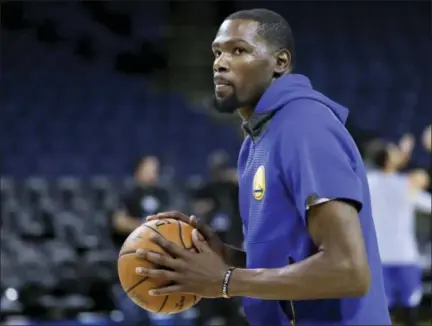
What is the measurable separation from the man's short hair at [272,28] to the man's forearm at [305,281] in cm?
62

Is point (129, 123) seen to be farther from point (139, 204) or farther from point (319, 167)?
point (319, 167)

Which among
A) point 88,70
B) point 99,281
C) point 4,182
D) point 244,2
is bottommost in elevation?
point 99,281

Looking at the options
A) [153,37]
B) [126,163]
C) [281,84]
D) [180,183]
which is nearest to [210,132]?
[126,163]

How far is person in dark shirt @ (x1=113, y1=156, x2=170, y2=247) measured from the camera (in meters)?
7.52

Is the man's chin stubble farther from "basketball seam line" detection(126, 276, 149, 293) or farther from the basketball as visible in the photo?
"basketball seam line" detection(126, 276, 149, 293)

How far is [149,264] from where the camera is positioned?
223 centimetres

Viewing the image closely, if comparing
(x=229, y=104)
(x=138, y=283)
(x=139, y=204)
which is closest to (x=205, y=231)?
(x=138, y=283)

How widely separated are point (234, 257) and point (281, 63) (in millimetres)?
594

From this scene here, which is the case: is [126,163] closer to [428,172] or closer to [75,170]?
[75,170]

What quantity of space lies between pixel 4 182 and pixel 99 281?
7.02 feet

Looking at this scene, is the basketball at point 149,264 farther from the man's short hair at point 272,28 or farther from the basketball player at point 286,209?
the man's short hair at point 272,28

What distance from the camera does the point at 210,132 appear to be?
12.0 meters

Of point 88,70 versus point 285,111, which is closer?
point 285,111

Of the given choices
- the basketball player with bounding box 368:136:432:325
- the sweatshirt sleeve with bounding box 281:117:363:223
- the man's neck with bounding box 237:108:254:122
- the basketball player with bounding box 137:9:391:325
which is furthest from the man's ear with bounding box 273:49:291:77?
the basketball player with bounding box 368:136:432:325
